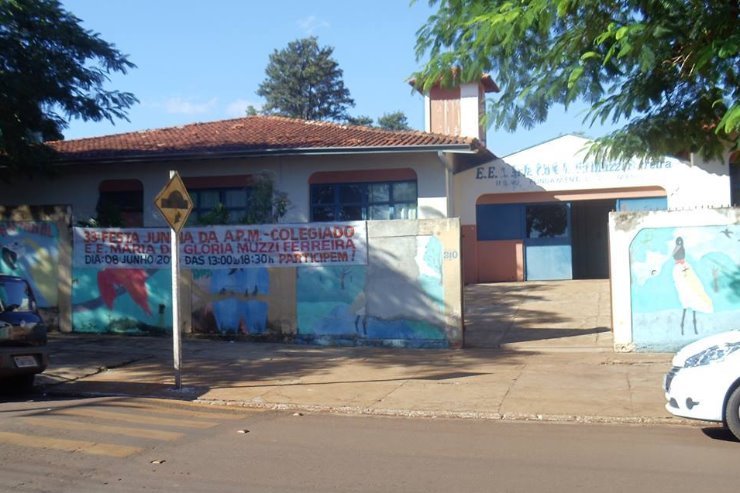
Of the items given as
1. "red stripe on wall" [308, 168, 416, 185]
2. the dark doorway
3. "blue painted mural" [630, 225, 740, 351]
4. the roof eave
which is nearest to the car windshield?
"blue painted mural" [630, 225, 740, 351]

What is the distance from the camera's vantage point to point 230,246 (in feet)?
50.6

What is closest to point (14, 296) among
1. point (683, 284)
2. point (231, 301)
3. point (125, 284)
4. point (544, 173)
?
point (231, 301)

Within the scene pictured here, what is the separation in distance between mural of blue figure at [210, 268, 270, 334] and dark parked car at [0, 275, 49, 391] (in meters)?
4.83

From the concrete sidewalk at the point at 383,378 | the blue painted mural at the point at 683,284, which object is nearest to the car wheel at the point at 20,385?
the concrete sidewalk at the point at 383,378

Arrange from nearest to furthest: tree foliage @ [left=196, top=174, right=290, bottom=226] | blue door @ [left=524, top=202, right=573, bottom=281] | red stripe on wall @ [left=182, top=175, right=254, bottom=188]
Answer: tree foliage @ [left=196, top=174, right=290, bottom=226], red stripe on wall @ [left=182, top=175, right=254, bottom=188], blue door @ [left=524, top=202, right=573, bottom=281]

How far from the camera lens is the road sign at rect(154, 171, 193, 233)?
10.9m

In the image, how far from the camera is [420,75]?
1154cm

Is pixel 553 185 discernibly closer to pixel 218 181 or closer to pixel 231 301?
pixel 218 181

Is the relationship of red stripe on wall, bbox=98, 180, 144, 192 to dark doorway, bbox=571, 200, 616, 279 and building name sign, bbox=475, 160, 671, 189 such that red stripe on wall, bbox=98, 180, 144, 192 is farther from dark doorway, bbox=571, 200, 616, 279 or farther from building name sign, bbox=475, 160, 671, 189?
dark doorway, bbox=571, 200, 616, 279

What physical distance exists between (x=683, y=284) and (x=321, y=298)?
20.7ft

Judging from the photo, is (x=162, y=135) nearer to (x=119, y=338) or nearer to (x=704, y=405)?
(x=119, y=338)

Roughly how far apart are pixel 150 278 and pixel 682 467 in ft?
37.8

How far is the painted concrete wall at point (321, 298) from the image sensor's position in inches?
560

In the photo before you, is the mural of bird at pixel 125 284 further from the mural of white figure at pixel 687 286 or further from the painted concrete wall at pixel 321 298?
the mural of white figure at pixel 687 286
